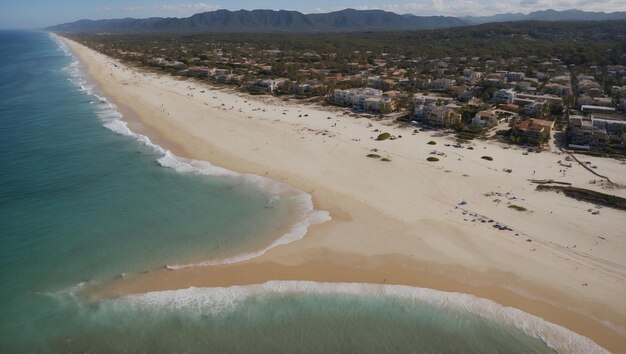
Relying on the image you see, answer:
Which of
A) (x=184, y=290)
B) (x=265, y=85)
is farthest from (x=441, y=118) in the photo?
(x=184, y=290)

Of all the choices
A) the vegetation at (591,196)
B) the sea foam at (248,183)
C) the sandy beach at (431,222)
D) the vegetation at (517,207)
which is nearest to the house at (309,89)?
the sandy beach at (431,222)

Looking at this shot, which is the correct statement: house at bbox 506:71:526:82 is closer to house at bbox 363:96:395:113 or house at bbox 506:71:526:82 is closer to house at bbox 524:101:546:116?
house at bbox 524:101:546:116

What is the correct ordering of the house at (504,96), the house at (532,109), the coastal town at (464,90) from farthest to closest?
the house at (504,96)
the house at (532,109)
the coastal town at (464,90)

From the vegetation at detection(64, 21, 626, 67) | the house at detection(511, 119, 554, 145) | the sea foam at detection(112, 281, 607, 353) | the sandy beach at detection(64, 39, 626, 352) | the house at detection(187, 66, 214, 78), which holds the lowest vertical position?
the sea foam at detection(112, 281, 607, 353)

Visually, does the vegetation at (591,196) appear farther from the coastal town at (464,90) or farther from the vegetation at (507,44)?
the vegetation at (507,44)

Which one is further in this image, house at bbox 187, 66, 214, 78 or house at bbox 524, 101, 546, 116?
house at bbox 187, 66, 214, 78

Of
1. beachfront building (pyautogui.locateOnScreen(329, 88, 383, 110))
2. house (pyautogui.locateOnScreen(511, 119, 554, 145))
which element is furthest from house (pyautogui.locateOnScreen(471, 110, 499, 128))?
beachfront building (pyautogui.locateOnScreen(329, 88, 383, 110))

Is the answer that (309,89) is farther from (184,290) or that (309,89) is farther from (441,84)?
(184,290)
